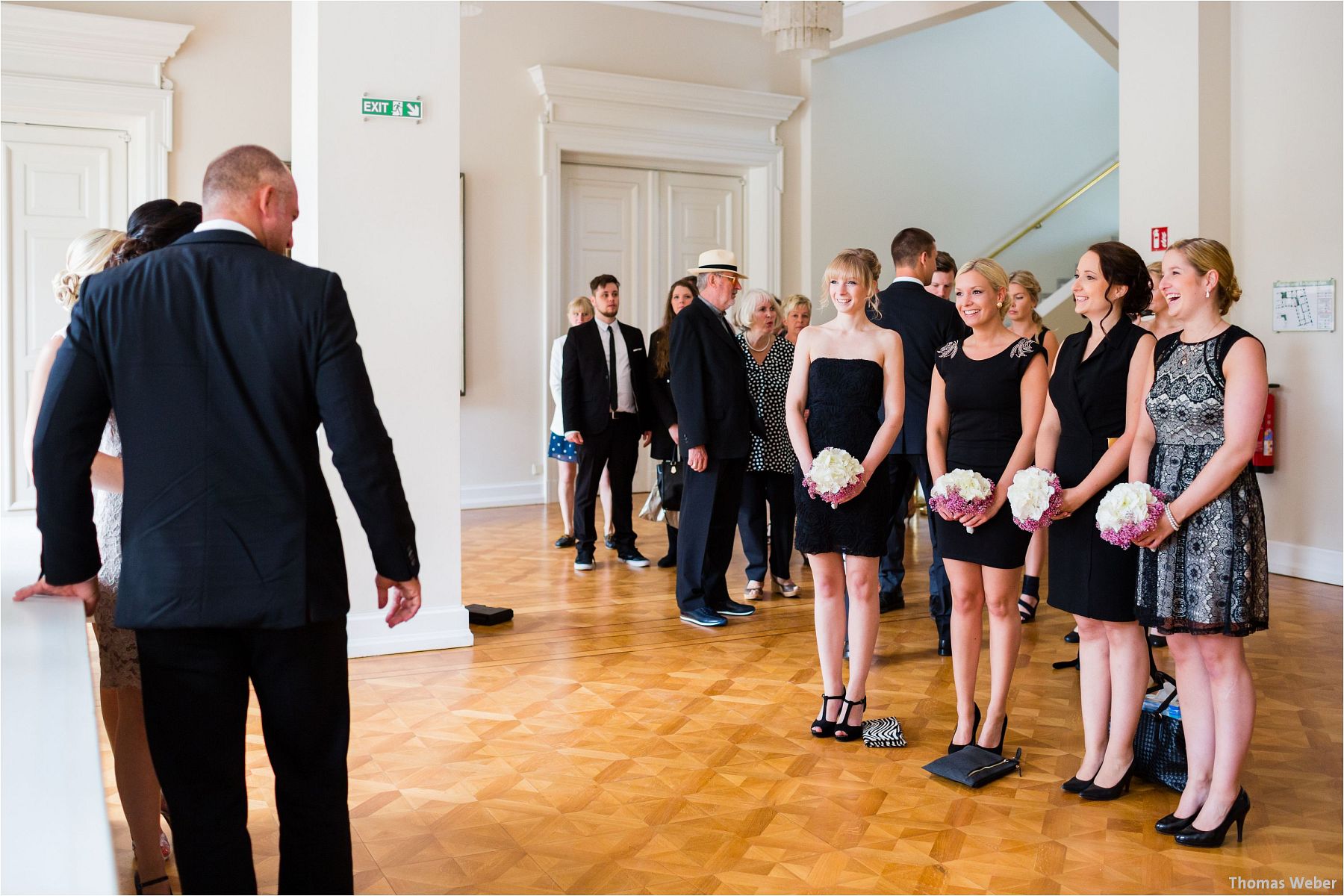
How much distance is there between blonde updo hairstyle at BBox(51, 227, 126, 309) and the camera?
9.03 ft

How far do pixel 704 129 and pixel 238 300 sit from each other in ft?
28.3

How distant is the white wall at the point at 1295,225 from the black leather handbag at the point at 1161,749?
12.8ft

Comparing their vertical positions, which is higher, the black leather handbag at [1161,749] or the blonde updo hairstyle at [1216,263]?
the blonde updo hairstyle at [1216,263]

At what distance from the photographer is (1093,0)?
9656 millimetres

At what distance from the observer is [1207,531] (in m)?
2.94

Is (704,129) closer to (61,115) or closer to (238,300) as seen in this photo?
(61,115)

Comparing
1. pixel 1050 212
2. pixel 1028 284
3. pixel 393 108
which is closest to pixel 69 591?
pixel 393 108

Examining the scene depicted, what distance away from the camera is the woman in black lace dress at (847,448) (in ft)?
12.5

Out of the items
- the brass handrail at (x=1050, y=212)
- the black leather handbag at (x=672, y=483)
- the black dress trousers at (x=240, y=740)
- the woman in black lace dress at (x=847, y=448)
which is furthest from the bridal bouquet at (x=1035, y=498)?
the brass handrail at (x=1050, y=212)

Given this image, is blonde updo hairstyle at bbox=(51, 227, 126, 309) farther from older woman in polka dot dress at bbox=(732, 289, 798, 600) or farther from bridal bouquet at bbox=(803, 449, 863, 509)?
older woman in polka dot dress at bbox=(732, 289, 798, 600)

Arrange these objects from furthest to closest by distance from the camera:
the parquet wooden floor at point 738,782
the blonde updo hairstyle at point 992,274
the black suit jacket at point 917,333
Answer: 1. the black suit jacket at point 917,333
2. the blonde updo hairstyle at point 992,274
3. the parquet wooden floor at point 738,782

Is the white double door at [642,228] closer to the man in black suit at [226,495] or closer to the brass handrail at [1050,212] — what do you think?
the brass handrail at [1050,212]

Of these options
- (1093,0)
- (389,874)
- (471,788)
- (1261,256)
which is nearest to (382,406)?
(471,788)

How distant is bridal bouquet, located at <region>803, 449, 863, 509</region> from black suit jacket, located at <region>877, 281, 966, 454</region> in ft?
4.62
